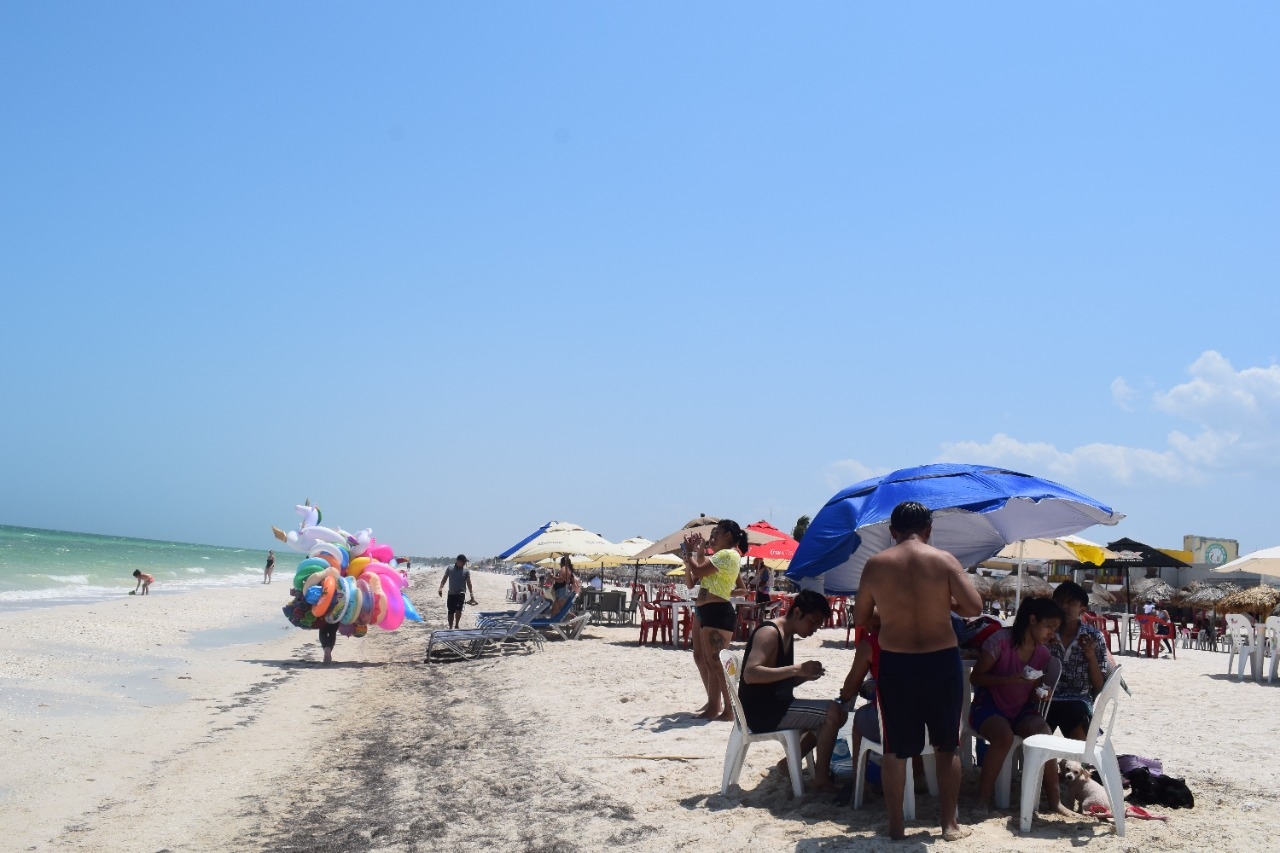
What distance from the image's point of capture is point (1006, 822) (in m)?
4.46

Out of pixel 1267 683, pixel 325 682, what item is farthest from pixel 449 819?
pixel 1267 683

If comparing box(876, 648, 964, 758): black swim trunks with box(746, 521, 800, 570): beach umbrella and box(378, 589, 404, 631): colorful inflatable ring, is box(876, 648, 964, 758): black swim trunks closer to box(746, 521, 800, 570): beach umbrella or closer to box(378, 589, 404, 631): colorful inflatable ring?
box(378, 589, 404, 631): colorful inflatable ring

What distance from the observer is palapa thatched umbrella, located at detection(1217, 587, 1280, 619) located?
1900 centimetres

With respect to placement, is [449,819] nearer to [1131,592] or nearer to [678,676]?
[678,676]

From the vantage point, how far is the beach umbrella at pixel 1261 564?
42.0ft

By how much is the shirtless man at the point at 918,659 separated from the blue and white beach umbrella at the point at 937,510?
0.69m

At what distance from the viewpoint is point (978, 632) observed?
15.8 ft

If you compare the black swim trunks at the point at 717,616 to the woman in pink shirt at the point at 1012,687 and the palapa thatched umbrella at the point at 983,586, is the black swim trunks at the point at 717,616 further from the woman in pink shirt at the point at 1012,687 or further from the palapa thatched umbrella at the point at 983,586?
the palapa thatched umbrella at the point at 983,586

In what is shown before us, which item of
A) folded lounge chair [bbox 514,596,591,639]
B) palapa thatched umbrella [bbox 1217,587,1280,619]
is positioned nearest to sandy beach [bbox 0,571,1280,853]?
folded lounge chair [bbox 514,596,591,639]

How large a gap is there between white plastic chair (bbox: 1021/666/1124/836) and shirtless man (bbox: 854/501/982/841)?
0.35 meters

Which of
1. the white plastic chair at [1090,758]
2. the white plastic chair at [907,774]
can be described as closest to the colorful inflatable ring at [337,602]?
the white plastic chair at [907,774]

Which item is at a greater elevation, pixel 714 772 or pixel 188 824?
pixel 714 772

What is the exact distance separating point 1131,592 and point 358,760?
26035 millimetres

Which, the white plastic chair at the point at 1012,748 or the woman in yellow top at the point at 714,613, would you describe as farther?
the woman in yellow top at the point at 714,613
